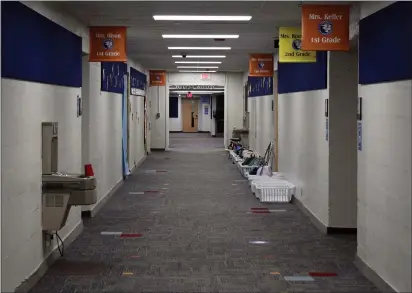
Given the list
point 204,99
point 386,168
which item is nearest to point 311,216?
point 386,168

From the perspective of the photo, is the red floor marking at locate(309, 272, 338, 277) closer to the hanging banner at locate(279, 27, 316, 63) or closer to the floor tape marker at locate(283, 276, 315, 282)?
the floor tape marker at locate(283, 276, 315, 282)

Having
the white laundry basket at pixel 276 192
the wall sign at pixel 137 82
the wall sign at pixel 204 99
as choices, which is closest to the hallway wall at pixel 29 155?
the white laundry basket at pixel 276 192

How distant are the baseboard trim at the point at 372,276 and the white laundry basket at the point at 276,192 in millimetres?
4146

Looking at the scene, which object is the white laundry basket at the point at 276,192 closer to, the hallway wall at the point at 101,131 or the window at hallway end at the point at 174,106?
the hallway wall at the point at 101,131

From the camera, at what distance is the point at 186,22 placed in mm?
8602

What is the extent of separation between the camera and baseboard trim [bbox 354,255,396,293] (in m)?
5.53

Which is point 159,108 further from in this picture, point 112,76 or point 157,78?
point 112,76

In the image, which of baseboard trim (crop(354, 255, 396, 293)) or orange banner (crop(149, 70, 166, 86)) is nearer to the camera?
baseboard trim (crop(354, 255, 396, 293))

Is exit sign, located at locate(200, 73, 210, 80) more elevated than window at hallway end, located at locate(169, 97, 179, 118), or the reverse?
exit sign, located at locate(200, 73, 210, 80)

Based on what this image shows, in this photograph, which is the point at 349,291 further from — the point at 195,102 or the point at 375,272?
the point at 195,102

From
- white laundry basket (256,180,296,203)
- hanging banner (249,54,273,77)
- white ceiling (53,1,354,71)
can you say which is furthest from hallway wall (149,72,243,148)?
white laundry basket (256,180,296,203)

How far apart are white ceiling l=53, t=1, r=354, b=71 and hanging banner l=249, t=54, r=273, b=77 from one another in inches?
38.1

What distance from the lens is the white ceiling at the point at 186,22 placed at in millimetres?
7162

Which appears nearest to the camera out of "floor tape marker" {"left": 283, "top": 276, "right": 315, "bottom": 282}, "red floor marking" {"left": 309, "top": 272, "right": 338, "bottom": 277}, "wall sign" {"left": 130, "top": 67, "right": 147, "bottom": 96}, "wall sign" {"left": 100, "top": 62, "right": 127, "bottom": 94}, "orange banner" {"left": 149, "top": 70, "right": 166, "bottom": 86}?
"floor tape marker" {"left": 283, "top": 276, "right": 315, "bottom": 282}
